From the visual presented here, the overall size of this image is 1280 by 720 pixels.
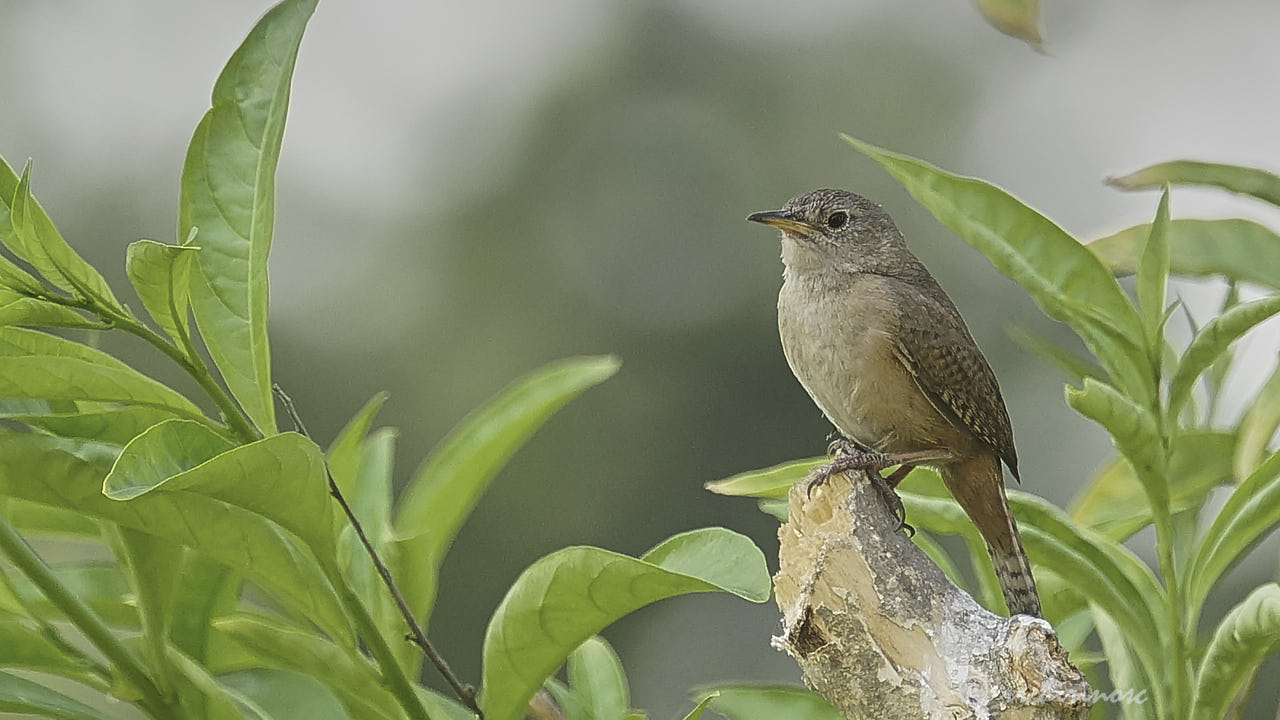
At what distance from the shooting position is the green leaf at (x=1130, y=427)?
1.43 meters

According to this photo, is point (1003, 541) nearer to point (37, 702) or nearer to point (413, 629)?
point (413, 629)

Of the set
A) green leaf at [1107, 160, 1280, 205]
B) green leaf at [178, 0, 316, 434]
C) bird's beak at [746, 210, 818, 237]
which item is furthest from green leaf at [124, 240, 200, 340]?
bird's beak at [746, 210, 818, 237]

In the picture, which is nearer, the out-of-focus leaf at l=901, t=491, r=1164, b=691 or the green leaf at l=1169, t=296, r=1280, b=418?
the green leaf at l=1169, t=296, r=1280, b=418

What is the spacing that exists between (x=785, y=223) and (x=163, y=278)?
1.86 meters

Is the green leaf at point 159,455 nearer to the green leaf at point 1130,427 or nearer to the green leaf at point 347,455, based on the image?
the green leaf at point 347,455

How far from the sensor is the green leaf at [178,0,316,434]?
145 centimetres

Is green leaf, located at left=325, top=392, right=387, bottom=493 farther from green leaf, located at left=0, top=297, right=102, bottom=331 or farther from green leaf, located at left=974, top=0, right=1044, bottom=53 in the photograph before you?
green leaf, located at left=974, top=0, right=1044, bottom=53

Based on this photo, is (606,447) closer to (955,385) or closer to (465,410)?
(465,410)

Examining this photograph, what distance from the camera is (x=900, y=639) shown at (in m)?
1.25

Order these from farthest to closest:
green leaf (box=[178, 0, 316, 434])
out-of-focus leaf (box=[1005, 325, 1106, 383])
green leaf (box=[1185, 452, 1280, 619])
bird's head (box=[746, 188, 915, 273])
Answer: bird's head (box=[746, 188, 915, 273]), out-of-focus leaf (box=[1005, 325, 1106, 383]), green leaf (box=[1185, 452, 1280, 619]), green leaf (box=[178, 0, 316, 434])

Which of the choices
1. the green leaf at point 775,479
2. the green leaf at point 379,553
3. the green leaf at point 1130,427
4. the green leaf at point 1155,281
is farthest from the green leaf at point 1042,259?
the green leaf at point 379,553

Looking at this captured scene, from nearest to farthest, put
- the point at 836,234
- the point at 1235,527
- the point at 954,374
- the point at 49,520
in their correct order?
the point at 1235,527, the point at 49,520, the point at 954,374, the point at 836,234

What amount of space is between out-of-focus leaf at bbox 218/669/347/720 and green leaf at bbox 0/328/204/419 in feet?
1.30

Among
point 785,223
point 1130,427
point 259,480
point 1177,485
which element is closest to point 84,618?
point 259,480
